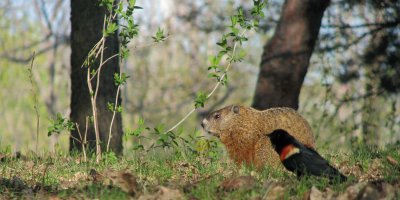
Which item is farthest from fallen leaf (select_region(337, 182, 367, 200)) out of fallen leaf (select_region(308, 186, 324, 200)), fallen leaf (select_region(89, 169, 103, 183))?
fallen leaf (select_region(89, 169, 103, 183))

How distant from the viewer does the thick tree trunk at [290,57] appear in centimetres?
1146

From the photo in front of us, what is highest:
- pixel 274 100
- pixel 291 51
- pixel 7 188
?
pixel 291 51

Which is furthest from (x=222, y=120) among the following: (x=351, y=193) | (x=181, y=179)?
(x=351, y=193)

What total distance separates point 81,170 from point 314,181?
7.63 ft

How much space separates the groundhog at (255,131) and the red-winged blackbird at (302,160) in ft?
2.41

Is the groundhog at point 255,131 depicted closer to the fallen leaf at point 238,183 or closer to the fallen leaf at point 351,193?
the fallen leaf at point 238,183

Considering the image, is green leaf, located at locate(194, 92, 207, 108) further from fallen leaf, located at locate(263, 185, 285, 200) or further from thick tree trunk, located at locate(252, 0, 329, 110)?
thick tree trunk, located at locate(252, 0, 329, 110)

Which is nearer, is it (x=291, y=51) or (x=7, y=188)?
(x=7, y=188)

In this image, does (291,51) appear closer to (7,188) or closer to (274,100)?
(274,100)

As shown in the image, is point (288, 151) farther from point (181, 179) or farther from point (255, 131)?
point (255, 131)

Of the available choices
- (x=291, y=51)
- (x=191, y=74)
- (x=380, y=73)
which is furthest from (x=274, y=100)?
(x=191, y=74)

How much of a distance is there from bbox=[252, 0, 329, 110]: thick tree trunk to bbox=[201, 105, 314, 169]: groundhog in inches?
143

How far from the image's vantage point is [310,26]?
38.0 feet

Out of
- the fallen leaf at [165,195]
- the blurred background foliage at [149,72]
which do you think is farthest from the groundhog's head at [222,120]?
the blurred background foliage at [149,72]
